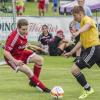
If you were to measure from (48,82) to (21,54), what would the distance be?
1.58 meters

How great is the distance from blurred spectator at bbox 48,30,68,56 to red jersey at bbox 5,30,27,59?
24.6 feet

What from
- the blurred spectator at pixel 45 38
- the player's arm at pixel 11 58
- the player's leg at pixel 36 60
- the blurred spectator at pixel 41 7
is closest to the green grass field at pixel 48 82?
the player's leg at pixel 36 60

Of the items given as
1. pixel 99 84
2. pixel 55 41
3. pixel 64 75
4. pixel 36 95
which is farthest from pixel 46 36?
pixel 36 95

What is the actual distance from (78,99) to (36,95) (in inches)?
36.3

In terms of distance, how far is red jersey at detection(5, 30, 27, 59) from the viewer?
1159 centimetres

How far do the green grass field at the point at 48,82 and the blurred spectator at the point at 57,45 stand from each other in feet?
6.05

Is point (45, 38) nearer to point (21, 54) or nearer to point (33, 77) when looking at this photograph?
point (21, 54)

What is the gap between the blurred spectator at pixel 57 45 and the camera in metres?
19.4

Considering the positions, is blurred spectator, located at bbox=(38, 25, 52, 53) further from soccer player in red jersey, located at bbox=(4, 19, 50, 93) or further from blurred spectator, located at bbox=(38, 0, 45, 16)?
blurred spectator, located at bbox=(38, 0, 45, 16)

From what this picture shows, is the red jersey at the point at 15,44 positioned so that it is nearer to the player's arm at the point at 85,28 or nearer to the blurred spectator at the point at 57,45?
the player's arm at the point at 85,28

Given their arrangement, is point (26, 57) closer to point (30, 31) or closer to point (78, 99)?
point (78, 99)

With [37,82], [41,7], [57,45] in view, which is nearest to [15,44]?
[37,82]

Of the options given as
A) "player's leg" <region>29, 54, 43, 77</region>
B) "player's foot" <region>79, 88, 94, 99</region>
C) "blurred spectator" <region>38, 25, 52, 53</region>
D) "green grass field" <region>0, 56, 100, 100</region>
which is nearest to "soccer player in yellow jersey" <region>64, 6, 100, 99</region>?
"player's foot" <region>79, 88, 94, 99</region>

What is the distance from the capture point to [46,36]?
65.0ft
